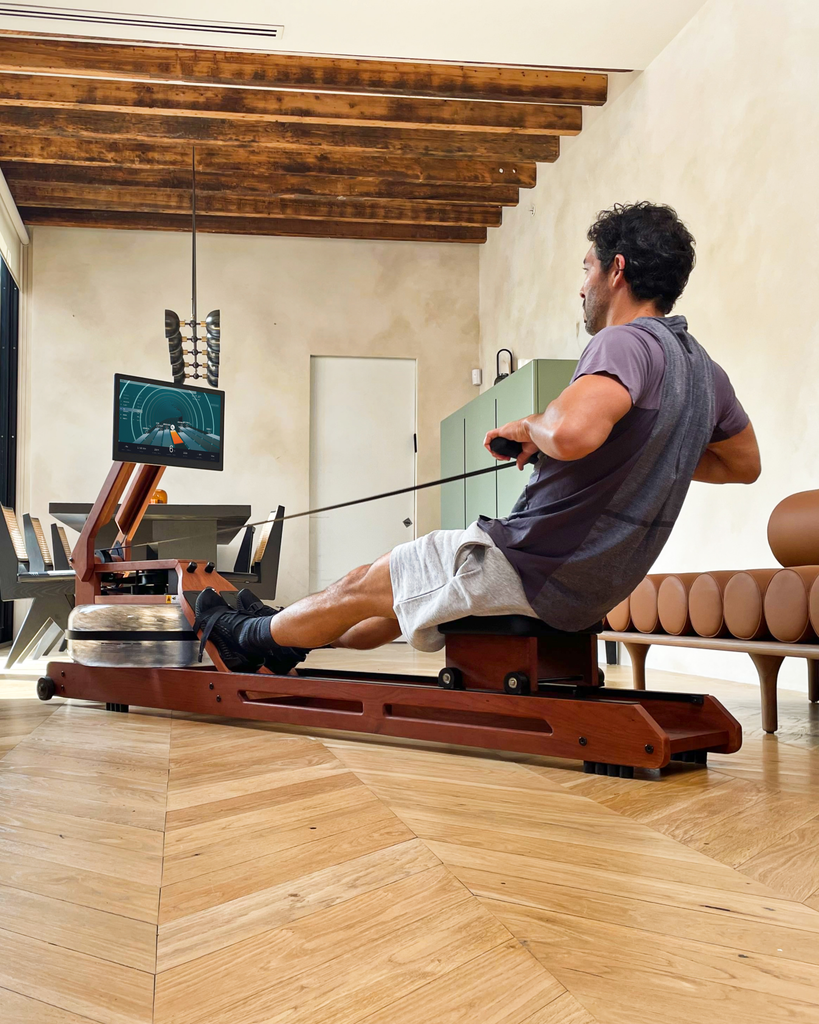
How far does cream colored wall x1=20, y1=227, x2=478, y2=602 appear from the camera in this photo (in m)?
7.79

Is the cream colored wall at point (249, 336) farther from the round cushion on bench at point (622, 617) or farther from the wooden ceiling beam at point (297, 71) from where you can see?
the round cushion on bench at point (622, 617)

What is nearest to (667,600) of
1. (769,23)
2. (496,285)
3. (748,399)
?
(748,399)

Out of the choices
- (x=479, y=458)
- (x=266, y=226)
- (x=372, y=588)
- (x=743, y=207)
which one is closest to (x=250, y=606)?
(x=372, y=588)

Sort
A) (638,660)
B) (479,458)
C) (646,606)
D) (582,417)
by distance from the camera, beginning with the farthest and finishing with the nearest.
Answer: (479,458) → (638,660) → (646,606) → (582,417)

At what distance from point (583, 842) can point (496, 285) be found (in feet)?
23.3

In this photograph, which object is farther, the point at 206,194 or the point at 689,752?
the point at 206,194

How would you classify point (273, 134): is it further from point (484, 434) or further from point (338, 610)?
point (338, 610)

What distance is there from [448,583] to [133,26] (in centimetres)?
403

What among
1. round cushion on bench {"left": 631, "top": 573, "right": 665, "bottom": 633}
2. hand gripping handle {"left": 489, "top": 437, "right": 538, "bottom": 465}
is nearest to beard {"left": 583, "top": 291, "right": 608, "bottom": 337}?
hand gripping handle {"left": 489, "top": 437, "right": 538, "bottom": 465}

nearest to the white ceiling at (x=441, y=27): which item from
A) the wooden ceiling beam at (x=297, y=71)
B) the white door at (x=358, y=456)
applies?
the wooden ceiling beam at (x=297, y=71)

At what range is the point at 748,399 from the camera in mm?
3893

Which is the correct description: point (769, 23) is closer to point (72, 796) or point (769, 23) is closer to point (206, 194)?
point (72, 796)

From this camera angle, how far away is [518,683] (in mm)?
1908

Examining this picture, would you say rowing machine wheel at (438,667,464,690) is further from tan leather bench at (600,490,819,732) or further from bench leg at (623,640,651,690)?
bench leg at (623,640,651,690)
